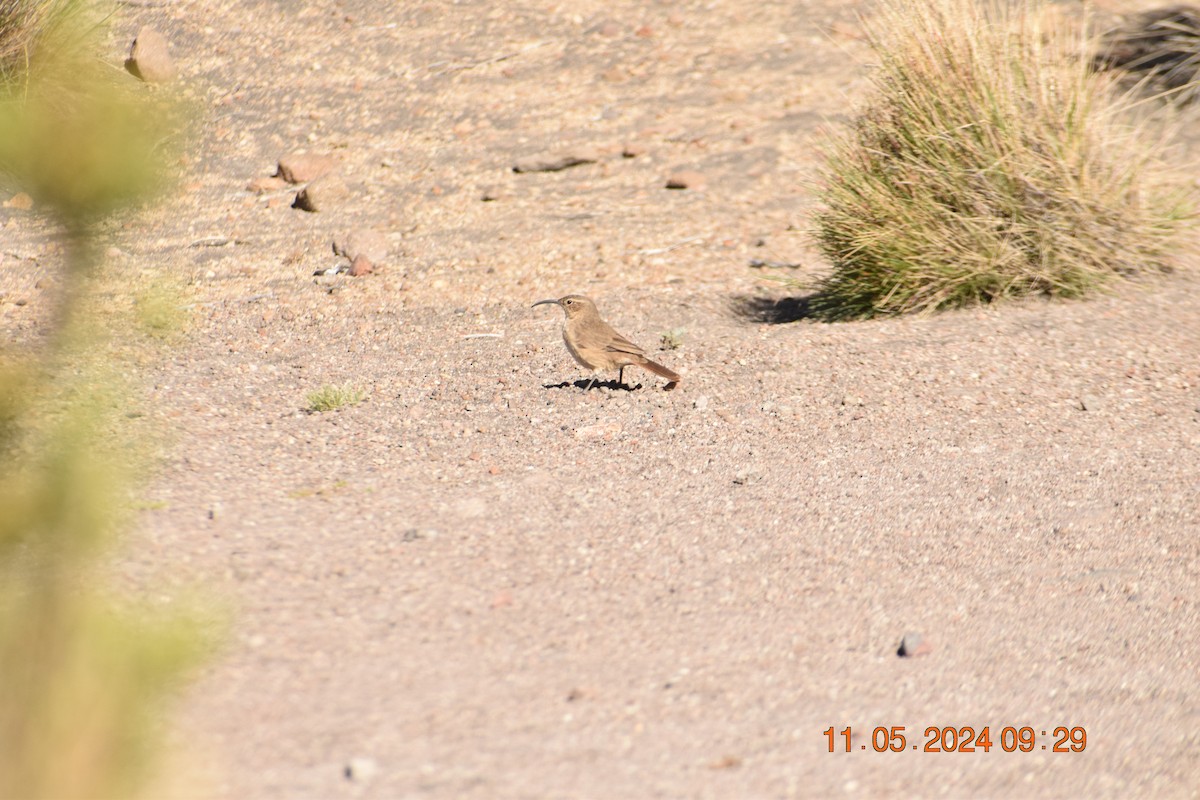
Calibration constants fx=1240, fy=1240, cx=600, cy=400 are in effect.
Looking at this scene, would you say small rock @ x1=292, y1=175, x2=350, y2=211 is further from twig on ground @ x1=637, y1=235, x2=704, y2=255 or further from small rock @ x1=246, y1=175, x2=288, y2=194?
twig on ground @ x1=637, y1=235, x2=704, y2=255

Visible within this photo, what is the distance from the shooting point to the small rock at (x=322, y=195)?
9.85 meters

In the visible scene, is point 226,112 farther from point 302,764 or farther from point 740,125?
point 302,764

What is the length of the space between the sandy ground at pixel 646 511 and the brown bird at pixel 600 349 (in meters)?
0.18

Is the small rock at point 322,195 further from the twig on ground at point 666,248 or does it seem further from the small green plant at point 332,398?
the small green plant at point 332,398

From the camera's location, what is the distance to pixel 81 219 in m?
1.63

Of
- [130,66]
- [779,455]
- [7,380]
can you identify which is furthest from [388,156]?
[7,380]

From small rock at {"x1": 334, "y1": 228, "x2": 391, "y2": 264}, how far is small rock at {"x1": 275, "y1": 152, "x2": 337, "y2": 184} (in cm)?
159

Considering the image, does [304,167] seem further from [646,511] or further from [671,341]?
[646,511]

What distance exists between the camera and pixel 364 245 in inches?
347

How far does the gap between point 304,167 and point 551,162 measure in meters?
2.09

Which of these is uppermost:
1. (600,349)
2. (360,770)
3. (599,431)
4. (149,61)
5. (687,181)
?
(360,770)

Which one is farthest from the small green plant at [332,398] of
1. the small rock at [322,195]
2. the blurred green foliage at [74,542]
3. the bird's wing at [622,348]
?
the small rock at [322,195]

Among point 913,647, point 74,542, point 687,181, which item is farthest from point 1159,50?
point 74,542

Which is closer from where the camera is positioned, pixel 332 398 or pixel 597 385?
pixel 332 398
